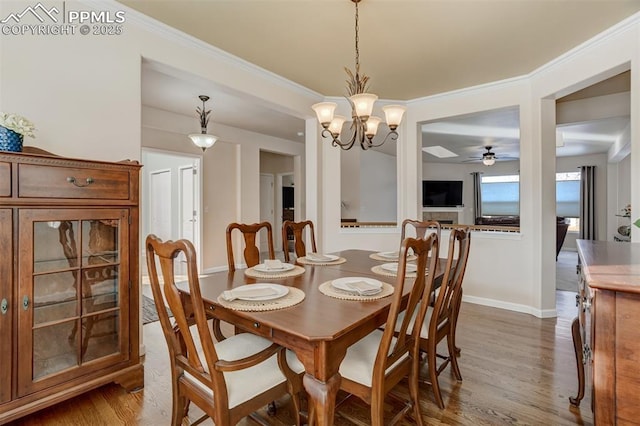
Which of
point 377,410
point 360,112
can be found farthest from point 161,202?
point 377,410

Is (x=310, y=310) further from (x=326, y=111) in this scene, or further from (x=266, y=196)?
(x=266, y=196)

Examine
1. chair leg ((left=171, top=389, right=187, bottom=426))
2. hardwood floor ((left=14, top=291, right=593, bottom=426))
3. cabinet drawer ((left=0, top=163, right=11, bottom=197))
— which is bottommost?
hardwood floor ((left=14, top=291, right=593, bottom=426))

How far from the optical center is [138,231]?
1978 millimetres

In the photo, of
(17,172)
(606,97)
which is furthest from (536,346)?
(17,172)

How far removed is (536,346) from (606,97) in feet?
10.1

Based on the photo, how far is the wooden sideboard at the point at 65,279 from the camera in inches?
60.2

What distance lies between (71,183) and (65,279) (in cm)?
53

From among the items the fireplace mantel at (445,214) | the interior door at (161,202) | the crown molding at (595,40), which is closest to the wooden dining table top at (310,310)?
the crown molding at (595,40)

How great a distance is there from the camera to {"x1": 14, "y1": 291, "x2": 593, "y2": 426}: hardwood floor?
1729 millimetres

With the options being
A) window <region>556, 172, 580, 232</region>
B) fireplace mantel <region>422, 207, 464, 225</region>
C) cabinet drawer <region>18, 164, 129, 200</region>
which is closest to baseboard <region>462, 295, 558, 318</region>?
cabinet drawer <region>18, 164, 129, 200</region>

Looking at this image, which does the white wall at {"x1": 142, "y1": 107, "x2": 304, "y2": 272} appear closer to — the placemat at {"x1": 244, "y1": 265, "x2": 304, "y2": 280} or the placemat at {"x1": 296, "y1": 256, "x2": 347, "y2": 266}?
the placemat at {"x1": 296, "y1": 256, "x2": 347, "y2": 266}

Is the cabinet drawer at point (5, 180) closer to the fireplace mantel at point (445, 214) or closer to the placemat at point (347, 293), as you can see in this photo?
the placemat at point (347, 293)

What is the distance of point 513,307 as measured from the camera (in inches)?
140

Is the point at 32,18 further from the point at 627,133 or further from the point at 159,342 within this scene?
the point at 627,133
